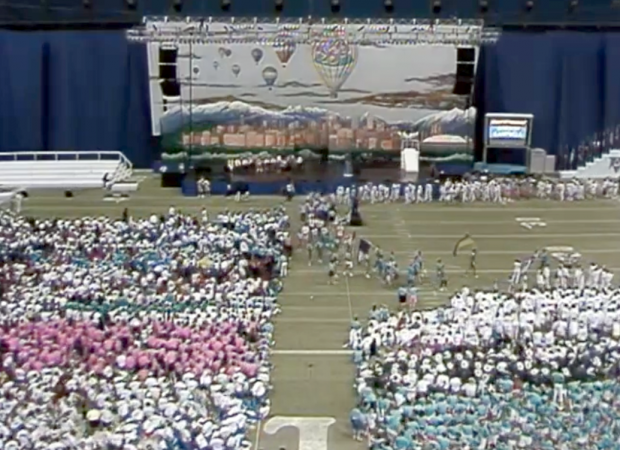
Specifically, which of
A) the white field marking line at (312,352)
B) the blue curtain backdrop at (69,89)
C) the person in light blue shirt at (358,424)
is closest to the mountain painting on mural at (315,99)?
the blue curtain backdrop at (69,89)

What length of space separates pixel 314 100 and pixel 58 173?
8239 mm

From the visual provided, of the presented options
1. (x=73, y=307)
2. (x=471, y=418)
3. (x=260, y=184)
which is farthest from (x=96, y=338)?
(x=260, y=184)

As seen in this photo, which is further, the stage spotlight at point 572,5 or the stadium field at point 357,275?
the stage spotlight at point 572,5

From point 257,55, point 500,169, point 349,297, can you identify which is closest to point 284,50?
point 257,55

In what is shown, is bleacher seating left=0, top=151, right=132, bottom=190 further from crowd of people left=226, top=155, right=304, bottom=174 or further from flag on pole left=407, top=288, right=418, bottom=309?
flag on pole left=407, top=288, right=418, bottom=309

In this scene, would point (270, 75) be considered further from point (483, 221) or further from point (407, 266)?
point (407, 266)

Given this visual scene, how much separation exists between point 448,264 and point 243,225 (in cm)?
464

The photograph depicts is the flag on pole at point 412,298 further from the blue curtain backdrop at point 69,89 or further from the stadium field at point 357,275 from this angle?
the blue curtain backdrop at point 69,89

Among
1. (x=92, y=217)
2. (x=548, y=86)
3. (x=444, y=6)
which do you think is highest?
(x=444, y=6)

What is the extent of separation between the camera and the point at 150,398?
1415 centimetres

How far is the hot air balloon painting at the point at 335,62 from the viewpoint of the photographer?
1321 inches

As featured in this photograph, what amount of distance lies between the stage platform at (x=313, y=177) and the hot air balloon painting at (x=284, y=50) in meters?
3.24

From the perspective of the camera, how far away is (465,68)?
33469 millimetres

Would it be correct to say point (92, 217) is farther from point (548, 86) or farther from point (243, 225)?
point (548, 86)
